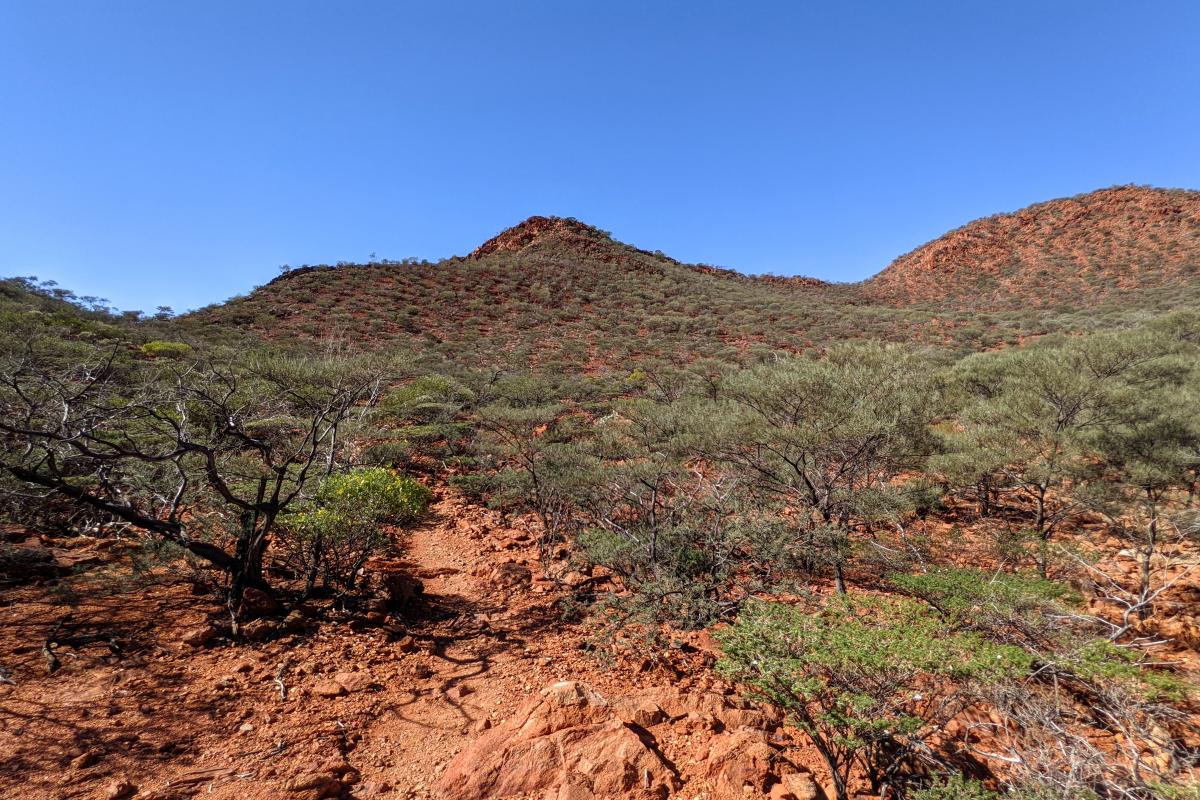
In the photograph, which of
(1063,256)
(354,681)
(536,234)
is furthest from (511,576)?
(1063,256)

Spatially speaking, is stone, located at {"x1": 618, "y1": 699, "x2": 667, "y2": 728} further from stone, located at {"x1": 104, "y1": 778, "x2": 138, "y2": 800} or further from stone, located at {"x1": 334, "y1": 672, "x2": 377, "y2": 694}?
stone, located at {"x1": 104, "y1": 778, "x2": 138, "y2": 800}

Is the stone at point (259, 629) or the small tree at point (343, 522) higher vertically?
the small tree at point (343, 522)

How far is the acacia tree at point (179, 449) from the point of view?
443 cm

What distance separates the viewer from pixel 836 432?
8070 millimetres

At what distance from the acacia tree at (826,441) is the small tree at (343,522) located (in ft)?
19.4

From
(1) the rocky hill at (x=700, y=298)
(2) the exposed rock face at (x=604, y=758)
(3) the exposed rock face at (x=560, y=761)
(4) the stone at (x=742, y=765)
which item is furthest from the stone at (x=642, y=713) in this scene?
(1) the rocky hill at (x=700, y=298)

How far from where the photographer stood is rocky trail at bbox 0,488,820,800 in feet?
11.3

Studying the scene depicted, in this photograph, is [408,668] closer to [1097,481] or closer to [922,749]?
[922,749]

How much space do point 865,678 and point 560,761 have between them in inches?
99.4

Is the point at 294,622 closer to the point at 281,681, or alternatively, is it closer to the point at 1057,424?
the point at 281,681

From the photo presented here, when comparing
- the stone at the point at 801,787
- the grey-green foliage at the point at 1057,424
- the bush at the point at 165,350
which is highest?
the bush at the point at 165,350

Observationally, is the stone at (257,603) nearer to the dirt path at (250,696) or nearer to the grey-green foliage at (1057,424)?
the dirt path at (250,696)

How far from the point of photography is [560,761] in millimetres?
3590

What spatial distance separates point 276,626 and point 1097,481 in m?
13.7
